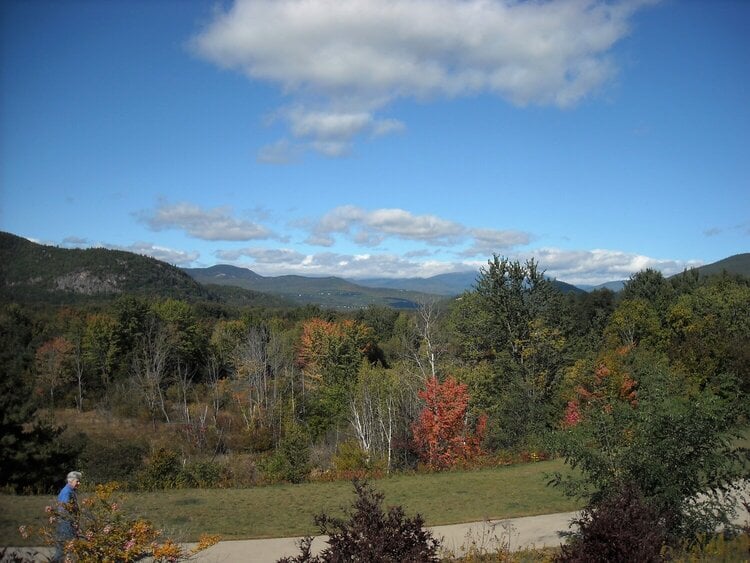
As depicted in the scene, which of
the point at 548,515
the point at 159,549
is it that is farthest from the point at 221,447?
the point at 159,549

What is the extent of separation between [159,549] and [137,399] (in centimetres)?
4804

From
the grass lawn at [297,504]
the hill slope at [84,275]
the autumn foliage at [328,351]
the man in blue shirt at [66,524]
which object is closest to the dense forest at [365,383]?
the autumn foliage at [328,351]

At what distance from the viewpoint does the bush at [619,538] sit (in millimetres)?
5412

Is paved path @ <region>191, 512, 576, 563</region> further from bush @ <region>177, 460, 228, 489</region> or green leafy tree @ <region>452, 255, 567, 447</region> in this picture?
green leafy tree @ <region>452, 255, 567, 447</region>

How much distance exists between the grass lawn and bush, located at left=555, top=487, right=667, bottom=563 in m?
5.84

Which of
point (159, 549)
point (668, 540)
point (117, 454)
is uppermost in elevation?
point (159, 549)

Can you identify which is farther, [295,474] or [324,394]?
[324,394]

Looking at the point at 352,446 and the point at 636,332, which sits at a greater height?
the point at 636,332

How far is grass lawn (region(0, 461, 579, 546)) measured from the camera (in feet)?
35.7

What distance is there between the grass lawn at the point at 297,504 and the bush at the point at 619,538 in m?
5.84

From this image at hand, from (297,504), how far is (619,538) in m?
9.05

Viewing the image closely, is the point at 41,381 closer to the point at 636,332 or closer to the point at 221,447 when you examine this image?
the point at 221,447

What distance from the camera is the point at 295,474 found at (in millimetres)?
16766

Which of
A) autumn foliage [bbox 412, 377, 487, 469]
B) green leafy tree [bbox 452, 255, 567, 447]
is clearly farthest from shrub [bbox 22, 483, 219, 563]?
green leafy tree [bbox 452, 255, 567, 447]
